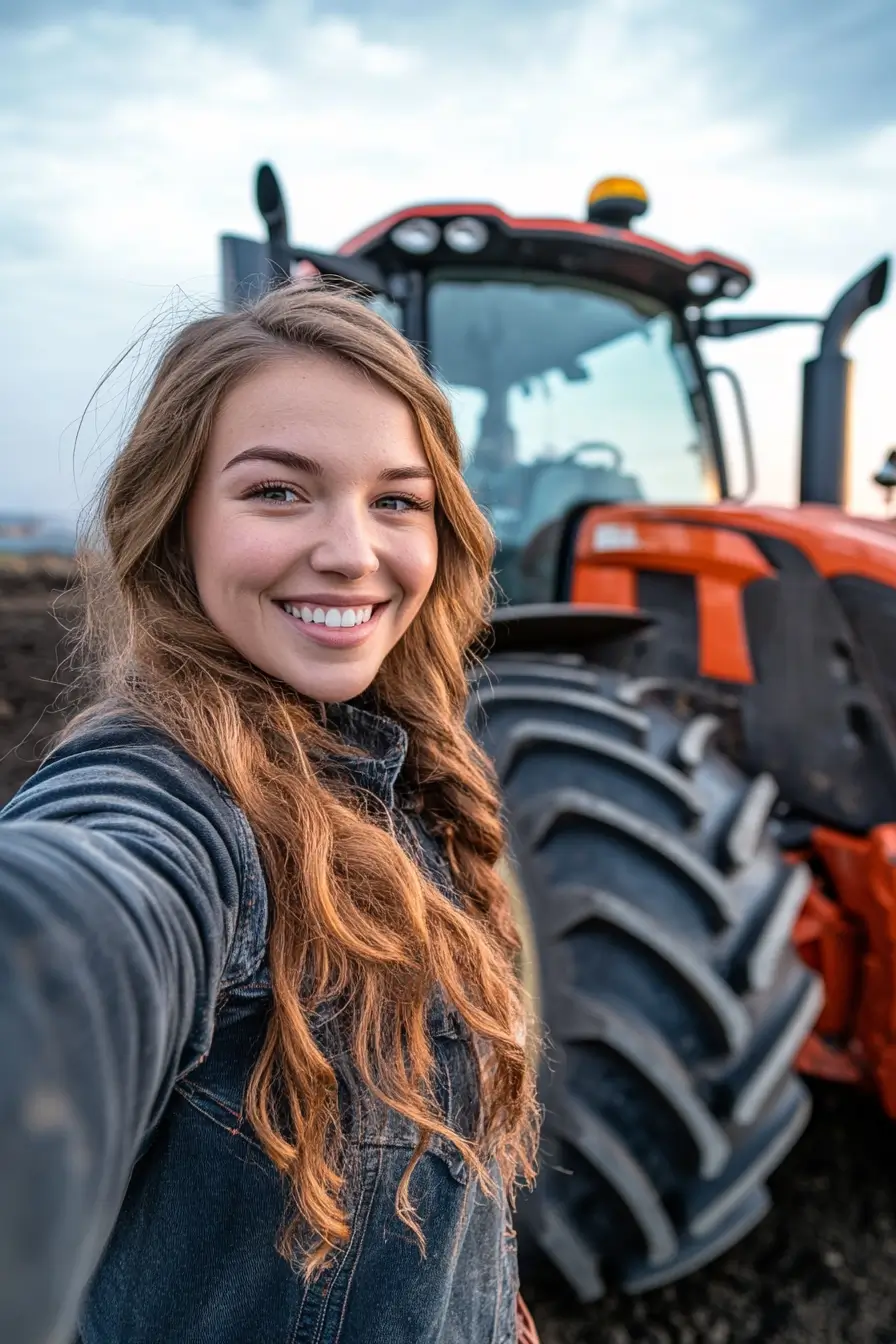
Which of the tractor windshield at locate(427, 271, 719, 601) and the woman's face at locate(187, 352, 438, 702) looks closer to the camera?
the woman's face at locate(187, 352, 438, 702)

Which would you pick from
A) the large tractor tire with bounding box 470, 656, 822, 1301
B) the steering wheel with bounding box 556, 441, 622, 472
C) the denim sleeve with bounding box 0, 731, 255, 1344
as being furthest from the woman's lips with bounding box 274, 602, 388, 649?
the steering wheel with bounding box 556, 441, 622, 472

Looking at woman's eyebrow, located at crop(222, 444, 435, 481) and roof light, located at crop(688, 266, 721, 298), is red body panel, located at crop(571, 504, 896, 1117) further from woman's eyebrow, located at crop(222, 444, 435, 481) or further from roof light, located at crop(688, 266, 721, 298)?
woman's eyebrow, located at crop(222, 444, 435, 481)

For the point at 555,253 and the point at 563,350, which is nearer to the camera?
the point at 555,253

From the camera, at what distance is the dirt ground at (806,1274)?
2014 millimetres

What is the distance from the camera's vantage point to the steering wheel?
2848 mm

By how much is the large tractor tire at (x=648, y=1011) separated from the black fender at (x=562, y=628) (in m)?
0.52

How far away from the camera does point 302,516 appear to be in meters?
0.86

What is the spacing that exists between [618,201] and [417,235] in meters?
0.75

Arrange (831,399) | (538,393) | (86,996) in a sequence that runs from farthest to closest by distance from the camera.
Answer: (538,393), (831,399), (86,996)

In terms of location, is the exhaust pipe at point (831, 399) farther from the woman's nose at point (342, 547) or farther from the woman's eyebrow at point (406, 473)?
the woman's nose at point (342, 547)

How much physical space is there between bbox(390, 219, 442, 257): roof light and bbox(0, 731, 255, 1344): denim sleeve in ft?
7.25

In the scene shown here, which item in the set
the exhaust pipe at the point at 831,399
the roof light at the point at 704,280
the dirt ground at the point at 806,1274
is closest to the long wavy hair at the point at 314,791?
the dirt ground at the point at 806,1274

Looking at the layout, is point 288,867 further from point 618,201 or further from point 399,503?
point 618,201

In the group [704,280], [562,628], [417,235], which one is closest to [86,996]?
[562,628]
